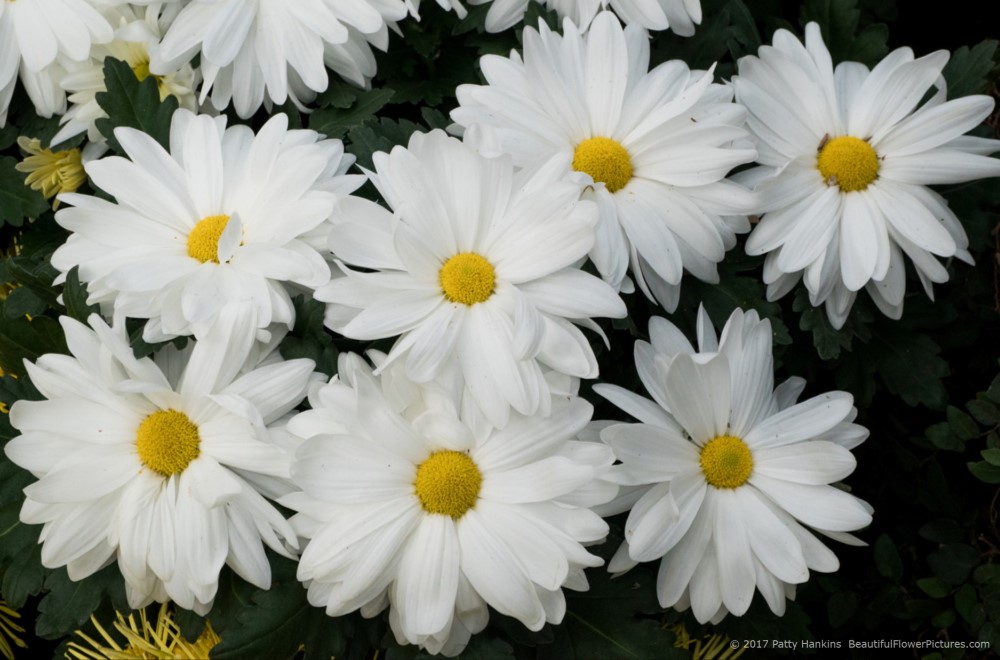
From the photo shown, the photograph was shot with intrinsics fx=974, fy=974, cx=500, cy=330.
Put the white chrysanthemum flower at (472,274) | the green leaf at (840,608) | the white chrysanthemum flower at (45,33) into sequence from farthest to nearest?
the green leaf at (840,608) < the white chrysanthemum flower at (45,33) < the white chrysanthemum flower at (472,274)

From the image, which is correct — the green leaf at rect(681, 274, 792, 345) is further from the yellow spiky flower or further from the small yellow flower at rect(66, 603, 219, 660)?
the small yellow flower at rect(66, 603, 219, 660)

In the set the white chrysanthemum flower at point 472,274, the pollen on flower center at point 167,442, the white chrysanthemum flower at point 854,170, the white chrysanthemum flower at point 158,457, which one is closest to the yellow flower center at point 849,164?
the white chrysanthemum flower at point 854,170

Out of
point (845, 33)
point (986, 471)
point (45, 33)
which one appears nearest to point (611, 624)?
point (986, 471)

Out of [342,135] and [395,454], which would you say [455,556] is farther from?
[342,135]

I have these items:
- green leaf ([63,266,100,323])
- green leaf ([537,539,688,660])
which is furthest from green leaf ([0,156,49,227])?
green leaf ([537,539,688,660])

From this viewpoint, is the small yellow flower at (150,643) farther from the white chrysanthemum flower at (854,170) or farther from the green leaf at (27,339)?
the white chrysanthemum flower at (854,170)
